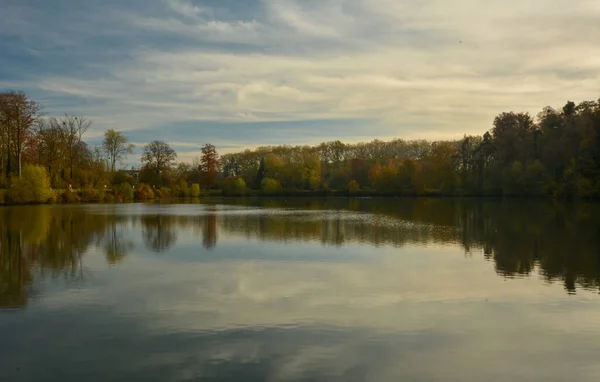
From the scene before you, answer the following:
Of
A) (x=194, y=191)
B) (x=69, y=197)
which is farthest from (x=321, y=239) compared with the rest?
(x=194, y=191)

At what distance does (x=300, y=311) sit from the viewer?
8.99 metres

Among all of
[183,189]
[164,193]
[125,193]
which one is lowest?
[164,193]

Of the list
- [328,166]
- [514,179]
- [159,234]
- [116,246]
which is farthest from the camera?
[328,166]

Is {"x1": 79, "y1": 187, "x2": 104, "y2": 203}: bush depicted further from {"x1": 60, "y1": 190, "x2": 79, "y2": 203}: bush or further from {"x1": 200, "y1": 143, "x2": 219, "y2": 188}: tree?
{"x1": 200, "y1": 143, "x2": 219, "y2": 188}: tree

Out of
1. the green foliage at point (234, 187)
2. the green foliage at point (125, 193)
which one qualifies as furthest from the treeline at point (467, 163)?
the green foliage at point (125, 193)

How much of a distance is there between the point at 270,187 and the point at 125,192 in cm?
2404

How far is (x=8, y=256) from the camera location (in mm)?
14969

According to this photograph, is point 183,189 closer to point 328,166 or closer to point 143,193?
point 143,193

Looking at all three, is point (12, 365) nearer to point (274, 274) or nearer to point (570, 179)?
point (274, 274)

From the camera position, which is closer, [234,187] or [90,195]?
[90,195]

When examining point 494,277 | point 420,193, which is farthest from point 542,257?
point 420,193

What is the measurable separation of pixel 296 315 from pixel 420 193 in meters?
63.4

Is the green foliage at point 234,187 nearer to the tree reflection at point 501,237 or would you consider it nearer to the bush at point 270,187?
the bush at point 270,187

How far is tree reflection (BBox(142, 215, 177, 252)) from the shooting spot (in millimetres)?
18125
